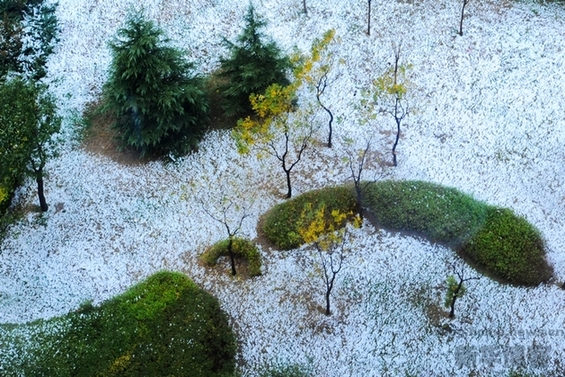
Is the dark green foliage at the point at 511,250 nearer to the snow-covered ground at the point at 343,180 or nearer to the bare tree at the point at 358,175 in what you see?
the snow-covered ground at the point at 343,180

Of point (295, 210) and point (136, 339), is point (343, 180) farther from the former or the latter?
point (136, 339)

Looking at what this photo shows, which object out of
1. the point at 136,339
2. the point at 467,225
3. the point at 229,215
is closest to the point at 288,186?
the point at 229,215

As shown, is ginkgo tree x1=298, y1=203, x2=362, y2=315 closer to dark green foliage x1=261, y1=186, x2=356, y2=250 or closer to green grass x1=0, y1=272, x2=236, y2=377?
dark green foliage x1=261, y1=186, x2=356, y2=250

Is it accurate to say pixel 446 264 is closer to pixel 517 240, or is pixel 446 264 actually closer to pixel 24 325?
pixel 517 240

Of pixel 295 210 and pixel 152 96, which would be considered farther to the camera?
pixel 152 96

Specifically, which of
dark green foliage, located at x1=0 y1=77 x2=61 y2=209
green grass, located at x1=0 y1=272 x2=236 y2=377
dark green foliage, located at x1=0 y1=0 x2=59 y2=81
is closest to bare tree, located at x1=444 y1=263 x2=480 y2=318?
green grass, located at x1=0 y1=272 x2=236 y2=377

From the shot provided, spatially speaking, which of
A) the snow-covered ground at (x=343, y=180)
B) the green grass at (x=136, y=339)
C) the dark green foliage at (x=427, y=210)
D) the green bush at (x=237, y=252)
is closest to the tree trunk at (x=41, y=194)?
the snow-covered ground at (x=343, y=180)
